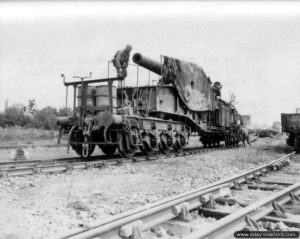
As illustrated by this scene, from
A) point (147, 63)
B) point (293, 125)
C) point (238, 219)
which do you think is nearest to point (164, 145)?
point (147, 63)

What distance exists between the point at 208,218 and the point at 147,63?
9474 mm

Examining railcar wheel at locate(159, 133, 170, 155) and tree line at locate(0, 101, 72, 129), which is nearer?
railcar wheel at locate(159, 133, 170, 155)

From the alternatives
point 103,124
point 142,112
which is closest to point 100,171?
point 103,124

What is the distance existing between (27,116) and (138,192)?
156ft

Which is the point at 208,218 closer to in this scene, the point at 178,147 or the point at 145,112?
the point at 145,112

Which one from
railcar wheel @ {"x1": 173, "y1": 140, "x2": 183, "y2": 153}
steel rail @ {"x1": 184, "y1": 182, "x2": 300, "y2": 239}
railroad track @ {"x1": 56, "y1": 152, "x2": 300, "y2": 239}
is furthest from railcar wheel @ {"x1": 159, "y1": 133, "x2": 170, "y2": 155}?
steel rail @ {"x1": 184, "y1": 182, "x2": 300, "y2": 239}

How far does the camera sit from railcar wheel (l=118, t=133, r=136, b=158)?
11336mm

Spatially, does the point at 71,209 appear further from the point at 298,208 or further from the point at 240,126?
the point at 240,126

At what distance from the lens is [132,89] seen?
1384 cm

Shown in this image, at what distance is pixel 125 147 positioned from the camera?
38.2ft

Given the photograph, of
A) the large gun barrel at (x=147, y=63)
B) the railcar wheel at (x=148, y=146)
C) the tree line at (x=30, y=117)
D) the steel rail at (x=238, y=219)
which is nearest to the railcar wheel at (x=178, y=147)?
the railcar wheel at (x=148, y=146)

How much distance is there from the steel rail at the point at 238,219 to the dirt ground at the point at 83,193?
1145 millimetres

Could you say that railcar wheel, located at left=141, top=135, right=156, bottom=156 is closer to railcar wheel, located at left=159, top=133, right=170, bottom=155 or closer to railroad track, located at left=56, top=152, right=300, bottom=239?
railcar wheel, located at left=159, top=133, right=170, bottom=155

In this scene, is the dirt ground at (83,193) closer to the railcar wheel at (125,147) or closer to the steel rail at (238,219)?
the steel rail at (238,219)
